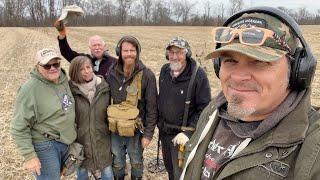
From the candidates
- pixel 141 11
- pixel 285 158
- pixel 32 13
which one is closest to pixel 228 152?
pixel 285 158

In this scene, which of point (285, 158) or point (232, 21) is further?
point (232, 21)

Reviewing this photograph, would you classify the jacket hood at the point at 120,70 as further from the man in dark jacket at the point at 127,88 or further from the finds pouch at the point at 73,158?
the finds pouch at the point at 73,158

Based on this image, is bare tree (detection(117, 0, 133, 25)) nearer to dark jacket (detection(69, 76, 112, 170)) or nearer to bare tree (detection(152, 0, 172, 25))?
bare tree (detection(152, 0, 172, 25))

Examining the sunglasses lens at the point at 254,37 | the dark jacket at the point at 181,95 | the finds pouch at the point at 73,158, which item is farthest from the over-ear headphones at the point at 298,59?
the finds pouch at the point at 73,158

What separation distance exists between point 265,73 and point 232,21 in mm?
335

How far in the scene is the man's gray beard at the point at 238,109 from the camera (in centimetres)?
154

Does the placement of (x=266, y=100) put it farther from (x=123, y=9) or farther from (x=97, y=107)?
(x=123, y=9)

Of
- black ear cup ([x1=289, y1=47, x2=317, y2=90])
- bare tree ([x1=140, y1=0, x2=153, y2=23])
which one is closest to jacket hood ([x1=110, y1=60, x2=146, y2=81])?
black ear cup ([x1=289, y1=47, x2=317, y2=90])

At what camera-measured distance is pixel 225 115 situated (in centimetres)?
181

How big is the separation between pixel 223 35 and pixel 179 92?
7.02 ft

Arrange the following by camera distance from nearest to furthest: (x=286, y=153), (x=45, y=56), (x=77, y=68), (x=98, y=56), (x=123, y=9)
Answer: (x=286, y=153), (x=45, y=56), (x=77, y=68), (x=98, y=56), (x=123, y=9)

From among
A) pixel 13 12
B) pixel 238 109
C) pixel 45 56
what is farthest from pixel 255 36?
pixel 13 12

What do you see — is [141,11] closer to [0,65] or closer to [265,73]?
[0,65]

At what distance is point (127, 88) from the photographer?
12.6 ft
